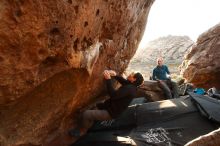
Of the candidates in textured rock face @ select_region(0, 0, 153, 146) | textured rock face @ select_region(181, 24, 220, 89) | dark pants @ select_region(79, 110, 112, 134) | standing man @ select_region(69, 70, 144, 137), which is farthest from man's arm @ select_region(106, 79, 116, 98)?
textured rock face @ select_region(181, 24, 220, 89)

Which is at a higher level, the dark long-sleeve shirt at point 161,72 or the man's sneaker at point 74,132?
the dark long-sleeve shirt at point 161,72

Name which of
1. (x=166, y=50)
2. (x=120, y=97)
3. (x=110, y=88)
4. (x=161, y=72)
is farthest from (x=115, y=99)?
(x=166, y=50)

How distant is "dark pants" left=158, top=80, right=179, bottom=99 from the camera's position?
1176 centimetres

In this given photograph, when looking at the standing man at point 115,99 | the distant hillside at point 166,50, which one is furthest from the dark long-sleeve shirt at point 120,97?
the distant hillside at point 166,50

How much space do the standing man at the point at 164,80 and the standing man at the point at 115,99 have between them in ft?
13.9

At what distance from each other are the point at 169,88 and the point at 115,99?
15.9 ft

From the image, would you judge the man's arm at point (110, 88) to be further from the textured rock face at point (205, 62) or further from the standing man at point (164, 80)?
the textured rock face at point (205, 62)

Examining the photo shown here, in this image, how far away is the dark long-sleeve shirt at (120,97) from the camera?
7.48m

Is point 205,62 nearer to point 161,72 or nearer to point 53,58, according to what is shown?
point 161,72

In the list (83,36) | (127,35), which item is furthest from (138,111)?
(83,36)

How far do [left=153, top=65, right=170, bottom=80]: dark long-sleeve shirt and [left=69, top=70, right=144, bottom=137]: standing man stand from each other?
171 inches

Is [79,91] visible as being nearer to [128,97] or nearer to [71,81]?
[71,81]

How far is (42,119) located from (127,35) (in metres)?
3.46

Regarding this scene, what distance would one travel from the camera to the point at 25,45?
5.43 metres
